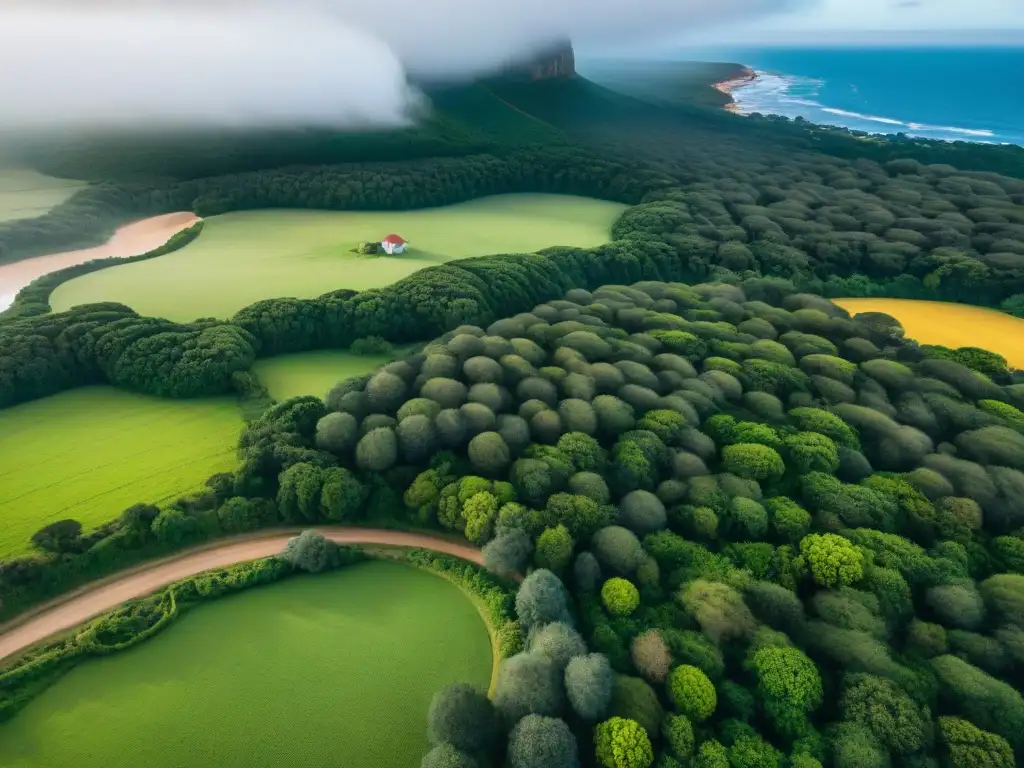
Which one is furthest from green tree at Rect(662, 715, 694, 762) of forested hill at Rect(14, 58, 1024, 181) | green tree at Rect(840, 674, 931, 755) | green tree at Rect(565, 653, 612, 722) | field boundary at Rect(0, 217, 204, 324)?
forested hill at Rect(14, 58, 1024, 181)

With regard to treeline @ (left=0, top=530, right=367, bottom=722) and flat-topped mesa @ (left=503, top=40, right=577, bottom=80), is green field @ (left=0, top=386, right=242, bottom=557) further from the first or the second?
flat-topped mesa @ (left=503, top=40, right=577, bottom=80)

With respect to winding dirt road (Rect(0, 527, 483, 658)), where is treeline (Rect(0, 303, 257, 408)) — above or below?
above

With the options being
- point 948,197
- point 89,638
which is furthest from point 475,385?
point 948,197

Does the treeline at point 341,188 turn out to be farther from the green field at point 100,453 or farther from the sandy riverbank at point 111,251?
the green field at point 100,453

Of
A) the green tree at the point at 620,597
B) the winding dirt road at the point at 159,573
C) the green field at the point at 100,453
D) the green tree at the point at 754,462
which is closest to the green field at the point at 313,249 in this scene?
the green field at the point at 100,453

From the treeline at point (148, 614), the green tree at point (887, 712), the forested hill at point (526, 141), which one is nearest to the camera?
→ the green tree at point (887, 712)

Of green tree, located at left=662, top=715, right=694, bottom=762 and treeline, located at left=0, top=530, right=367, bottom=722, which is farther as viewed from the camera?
treeline, located at left=0, top=530, right=367, bottom=722

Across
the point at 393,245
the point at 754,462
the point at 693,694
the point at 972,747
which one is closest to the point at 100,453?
the point at 693,694
